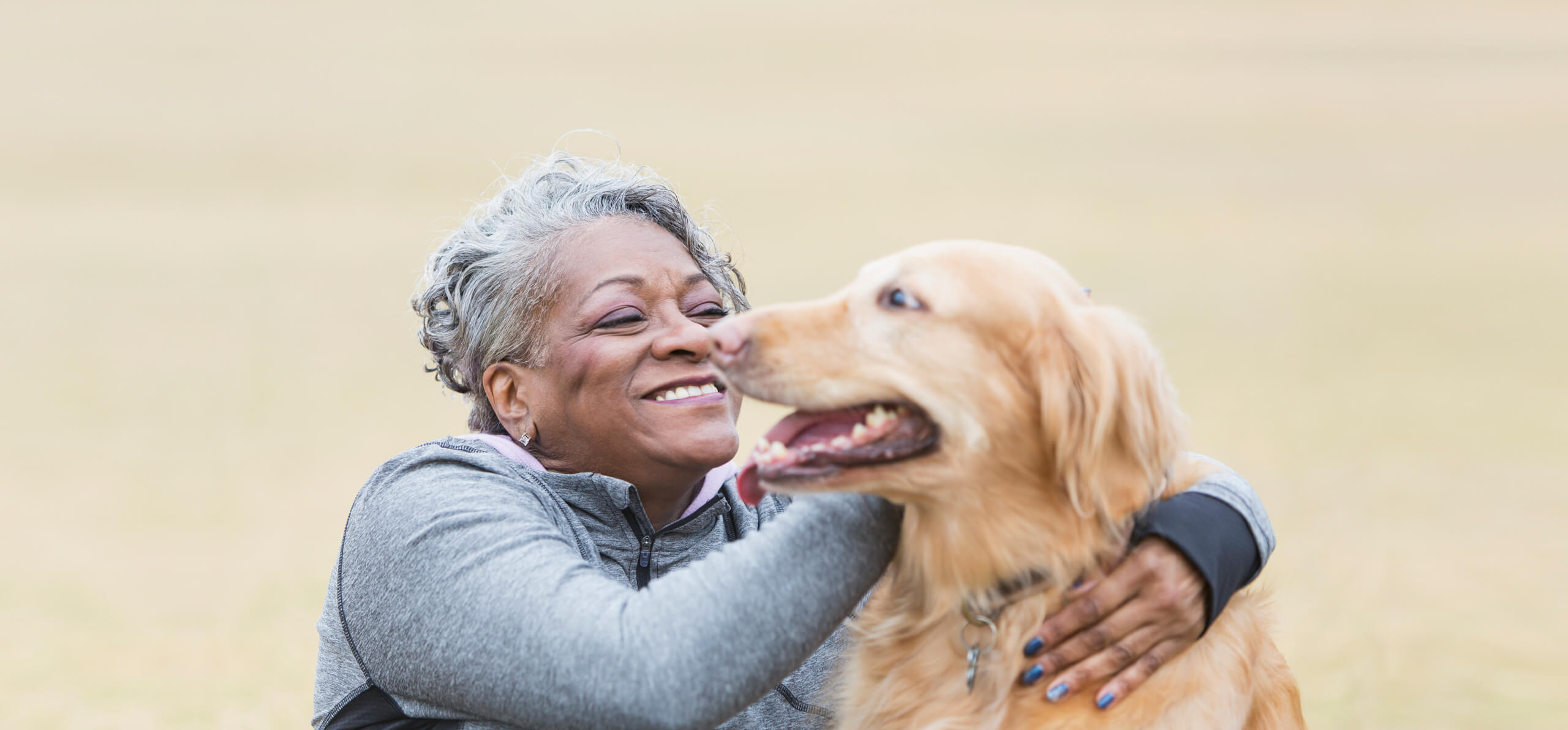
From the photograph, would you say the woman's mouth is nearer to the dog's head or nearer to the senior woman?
the senior woman

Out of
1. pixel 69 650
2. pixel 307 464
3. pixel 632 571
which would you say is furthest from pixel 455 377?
pixel 307 464

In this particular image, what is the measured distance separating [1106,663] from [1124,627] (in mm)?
79

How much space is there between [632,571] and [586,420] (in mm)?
341

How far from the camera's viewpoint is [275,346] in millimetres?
14758

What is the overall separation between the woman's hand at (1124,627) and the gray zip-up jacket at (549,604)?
0.20 m

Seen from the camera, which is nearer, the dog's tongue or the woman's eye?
the dog's tongue

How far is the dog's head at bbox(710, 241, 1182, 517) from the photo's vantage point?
221cm

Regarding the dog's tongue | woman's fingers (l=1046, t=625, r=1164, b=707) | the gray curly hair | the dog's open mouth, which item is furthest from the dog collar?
the gray curly hair

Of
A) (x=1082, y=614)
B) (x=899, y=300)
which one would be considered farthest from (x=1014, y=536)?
(x=899, y=300)

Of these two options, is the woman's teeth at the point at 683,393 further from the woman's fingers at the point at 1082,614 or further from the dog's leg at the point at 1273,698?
the dog's leg at the point at 1273,698

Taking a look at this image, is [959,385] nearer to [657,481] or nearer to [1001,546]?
[1001,546]

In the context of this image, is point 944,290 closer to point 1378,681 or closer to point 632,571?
point 632,571

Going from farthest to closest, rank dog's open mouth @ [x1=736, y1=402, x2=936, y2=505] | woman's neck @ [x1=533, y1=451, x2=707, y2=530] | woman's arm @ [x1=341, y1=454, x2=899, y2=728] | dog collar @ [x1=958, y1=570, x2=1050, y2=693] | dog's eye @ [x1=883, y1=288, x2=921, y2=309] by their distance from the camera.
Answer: woman's neck @ [x1=533, y1=451, x2=707, y2=530] < dog collar @ [x1=958, y1=570, x2=1050, y2=693] < dog's eye @ [x1=883, y1=288, x2=921, y2=309] < dog's open mouth @ [x1=736, y1=402, x2=936, y2=505] < woman's arm @ [x1=341, y1=454, x2=899, y2=728]

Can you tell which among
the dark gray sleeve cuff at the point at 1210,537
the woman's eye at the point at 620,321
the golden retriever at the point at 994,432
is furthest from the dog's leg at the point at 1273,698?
the woman's eye at the point at 620,321
